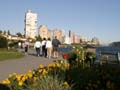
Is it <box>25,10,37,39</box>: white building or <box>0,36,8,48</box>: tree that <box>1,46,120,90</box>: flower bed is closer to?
<box>0,36,8,48</box>: tree

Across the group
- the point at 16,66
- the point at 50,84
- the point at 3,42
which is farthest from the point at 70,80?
the point at 3,42

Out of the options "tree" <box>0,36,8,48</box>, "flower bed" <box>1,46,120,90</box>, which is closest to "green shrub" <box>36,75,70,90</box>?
"flower bed" <box>1,46,120,90</box>

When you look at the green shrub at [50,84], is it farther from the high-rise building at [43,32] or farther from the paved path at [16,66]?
Result: the high-rise building at [43,32]

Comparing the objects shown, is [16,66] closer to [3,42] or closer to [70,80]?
[70,80]

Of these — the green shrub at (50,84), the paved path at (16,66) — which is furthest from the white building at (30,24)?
the green shrub at (50,84)

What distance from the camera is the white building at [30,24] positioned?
13000cm

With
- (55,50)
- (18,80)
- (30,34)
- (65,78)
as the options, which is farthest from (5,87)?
(30,34)

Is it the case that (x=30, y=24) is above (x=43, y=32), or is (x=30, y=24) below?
above

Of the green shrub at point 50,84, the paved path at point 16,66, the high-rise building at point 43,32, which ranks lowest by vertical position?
the paved path at point 16,66

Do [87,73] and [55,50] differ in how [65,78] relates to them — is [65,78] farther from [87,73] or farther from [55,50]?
[55,50]

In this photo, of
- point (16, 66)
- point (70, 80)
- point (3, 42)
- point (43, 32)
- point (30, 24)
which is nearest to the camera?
point (70, 80)

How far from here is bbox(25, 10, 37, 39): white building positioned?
130000 millimetres

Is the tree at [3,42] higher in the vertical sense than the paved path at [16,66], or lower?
higher

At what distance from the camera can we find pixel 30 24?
13338 cm
